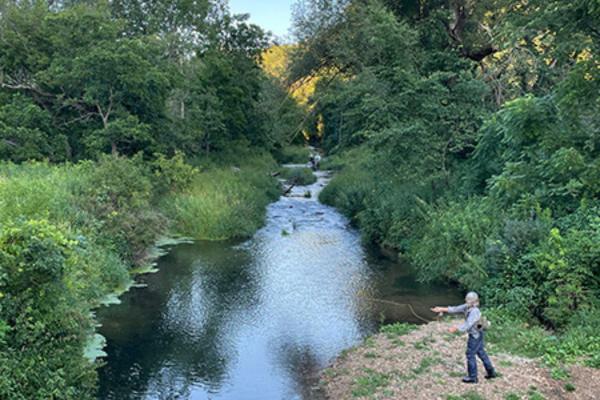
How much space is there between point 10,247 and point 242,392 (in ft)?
15.8

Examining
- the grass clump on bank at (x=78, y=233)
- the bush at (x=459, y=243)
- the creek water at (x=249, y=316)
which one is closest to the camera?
the grass clump on bank at (x=78, y=233)

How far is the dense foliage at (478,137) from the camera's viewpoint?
11914mm

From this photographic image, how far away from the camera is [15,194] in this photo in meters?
13.3

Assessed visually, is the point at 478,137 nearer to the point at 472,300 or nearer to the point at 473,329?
the point at 472,300

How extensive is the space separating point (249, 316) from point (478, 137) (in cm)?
1029

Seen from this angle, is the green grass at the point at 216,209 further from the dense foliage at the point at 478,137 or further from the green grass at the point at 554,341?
the green grass at the point at 554,341

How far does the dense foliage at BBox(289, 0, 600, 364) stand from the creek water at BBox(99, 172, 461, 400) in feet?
7.33

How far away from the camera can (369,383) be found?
922 cm

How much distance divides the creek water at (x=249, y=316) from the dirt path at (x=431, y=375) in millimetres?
718

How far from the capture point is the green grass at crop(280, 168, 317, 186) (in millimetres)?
35906

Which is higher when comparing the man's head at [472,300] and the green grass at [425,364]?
the man's head at [472,300]

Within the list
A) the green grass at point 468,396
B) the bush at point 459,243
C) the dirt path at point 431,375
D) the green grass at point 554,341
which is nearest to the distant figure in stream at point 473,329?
the dirt path at point 431,375

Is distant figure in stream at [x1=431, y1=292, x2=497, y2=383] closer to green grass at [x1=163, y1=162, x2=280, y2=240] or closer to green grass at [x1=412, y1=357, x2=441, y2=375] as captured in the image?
green grass at [x1=412, y1=357, x2=441, y2=375]

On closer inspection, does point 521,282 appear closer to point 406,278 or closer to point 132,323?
point 406,278
